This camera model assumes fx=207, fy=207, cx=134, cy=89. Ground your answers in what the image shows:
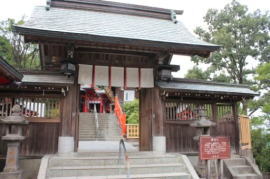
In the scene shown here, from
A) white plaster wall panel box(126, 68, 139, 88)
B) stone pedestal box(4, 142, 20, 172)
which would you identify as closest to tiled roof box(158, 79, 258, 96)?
white plaster wall panel box(126, 68, 139, 88)

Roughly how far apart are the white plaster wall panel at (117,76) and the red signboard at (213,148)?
365cm

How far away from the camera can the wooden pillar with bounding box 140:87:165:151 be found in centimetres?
786

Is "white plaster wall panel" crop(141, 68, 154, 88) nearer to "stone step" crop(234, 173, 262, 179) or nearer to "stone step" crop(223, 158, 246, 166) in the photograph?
"stone step" crop(223, 158, 246, 166)

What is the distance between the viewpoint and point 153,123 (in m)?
7.93

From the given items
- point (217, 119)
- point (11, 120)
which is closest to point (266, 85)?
point (217, 119)

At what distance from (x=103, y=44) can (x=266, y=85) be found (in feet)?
37.7

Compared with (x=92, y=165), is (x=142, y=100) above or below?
above

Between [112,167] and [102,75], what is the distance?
338 centimetres

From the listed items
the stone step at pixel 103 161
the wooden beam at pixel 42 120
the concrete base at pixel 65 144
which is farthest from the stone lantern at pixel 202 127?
the wooden beam at pixel 42 120

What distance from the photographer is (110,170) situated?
611 centimetres

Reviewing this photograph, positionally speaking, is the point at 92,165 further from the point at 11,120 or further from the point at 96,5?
the point at 96,5

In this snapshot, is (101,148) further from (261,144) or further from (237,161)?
(261,144)

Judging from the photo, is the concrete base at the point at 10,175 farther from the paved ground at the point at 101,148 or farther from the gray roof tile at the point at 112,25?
the gray roof tile at the point at 112,25

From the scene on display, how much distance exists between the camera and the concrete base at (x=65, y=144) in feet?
22.6
